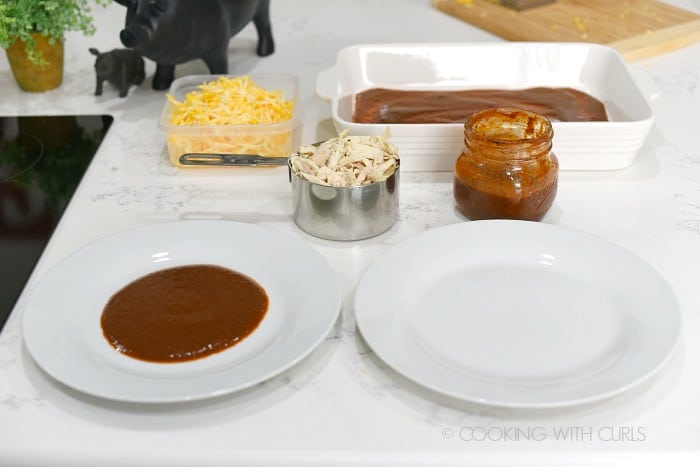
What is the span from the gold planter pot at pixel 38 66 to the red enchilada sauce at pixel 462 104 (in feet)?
1.96

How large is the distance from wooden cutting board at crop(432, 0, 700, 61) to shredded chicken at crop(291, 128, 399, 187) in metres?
0.75

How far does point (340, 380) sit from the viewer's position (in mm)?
891

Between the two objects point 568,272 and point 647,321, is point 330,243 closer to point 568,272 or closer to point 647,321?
point 568,272

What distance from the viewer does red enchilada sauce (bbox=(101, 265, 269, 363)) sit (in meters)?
0.90

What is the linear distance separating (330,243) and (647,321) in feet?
1.36

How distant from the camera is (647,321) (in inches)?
36.1

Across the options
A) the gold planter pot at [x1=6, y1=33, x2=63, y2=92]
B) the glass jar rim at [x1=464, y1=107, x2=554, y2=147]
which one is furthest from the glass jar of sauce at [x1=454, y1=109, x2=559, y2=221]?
the gold planter pot at [x1=6, y1=33, x2=63, y2=92]

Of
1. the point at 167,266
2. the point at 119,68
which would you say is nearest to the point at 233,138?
the point at 167,266

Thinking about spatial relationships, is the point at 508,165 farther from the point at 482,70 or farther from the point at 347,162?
the point at 482,70

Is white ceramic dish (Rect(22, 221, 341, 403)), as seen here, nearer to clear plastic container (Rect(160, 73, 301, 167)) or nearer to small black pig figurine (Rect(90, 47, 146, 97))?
clear plastic container (Rect(160, 73, 301, 167))

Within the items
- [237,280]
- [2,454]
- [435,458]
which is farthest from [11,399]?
[435,458]

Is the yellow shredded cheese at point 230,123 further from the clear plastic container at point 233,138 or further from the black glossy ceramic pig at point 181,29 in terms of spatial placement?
the black glossy ceramic pig at point 181,29

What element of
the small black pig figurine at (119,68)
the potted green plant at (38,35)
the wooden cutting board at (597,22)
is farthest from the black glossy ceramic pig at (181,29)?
the wooden cutting board at (597,22)

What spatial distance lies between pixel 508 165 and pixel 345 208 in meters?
0.22
